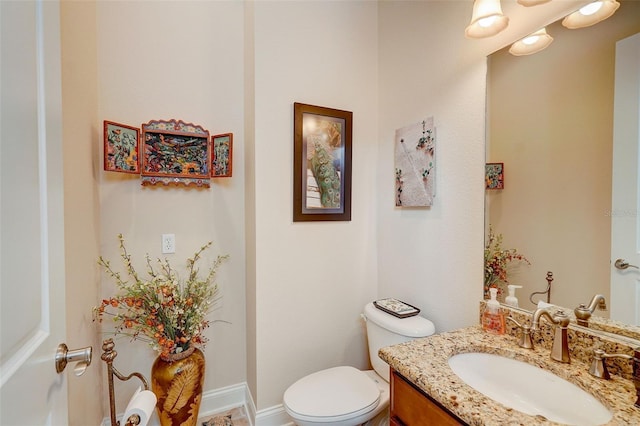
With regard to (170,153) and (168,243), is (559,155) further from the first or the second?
(168,243)

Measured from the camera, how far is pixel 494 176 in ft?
4.13

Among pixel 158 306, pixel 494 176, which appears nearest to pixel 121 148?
pixel 158 306

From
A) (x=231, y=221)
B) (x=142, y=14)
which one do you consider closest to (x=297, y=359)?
(x=231, y=221)

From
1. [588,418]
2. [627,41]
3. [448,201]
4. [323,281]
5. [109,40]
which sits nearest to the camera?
[588,418]

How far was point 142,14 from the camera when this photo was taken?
1650 mm

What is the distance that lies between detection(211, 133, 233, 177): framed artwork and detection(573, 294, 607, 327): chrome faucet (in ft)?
5.58

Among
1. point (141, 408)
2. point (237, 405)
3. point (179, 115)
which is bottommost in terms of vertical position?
point (237, 405)

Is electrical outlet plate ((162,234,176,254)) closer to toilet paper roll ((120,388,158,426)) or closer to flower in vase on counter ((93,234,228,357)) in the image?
flower in vase on counter ((93,234,228,357))

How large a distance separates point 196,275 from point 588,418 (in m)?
1.82

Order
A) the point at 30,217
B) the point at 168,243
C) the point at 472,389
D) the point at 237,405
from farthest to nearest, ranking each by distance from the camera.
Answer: the point at 237,405, the point at 168,243, the point at 472,389, the point at 30,217

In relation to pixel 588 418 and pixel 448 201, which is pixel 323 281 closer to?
pixel 448 201

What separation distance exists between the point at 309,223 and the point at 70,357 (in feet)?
4.12

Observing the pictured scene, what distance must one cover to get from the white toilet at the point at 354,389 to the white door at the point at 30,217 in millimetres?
916

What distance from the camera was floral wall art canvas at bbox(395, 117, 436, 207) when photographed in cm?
151
